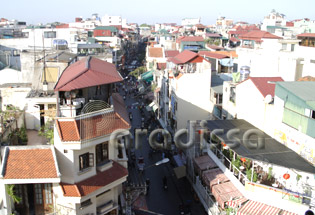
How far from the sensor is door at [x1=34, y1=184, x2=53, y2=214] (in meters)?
13.3

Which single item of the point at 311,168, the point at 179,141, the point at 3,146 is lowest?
the point at 179,141

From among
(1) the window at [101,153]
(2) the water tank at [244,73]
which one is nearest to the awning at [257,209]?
(1) the window at [101,153]

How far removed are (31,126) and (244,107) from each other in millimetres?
13240

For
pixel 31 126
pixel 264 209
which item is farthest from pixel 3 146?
pixel 264 209

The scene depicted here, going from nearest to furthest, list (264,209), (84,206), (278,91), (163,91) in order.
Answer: (84,206)
(264,209)
(278,91)
(163,91)

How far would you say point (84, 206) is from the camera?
13875mm

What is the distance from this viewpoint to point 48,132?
46.7 feet

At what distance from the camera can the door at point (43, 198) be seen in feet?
43.7

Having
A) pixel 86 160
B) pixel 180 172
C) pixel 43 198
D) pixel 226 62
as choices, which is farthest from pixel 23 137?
pixel 226 62

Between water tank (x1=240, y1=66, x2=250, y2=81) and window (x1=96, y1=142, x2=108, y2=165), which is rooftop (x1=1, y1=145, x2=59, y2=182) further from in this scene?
water tank (x1=240, y1=66, x2=250, y2=81)

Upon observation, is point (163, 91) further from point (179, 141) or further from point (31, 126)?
point (31, 126)

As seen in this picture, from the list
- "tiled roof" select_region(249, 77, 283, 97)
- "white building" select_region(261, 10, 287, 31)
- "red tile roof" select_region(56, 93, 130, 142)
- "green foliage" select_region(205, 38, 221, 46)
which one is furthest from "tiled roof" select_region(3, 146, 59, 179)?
"white building" select_region(261, 10, 287, 31)

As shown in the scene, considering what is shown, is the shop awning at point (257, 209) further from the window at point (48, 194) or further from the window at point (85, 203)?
the window at point (48, 194)

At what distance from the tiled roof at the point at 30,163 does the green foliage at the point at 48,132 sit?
40.0 inches
